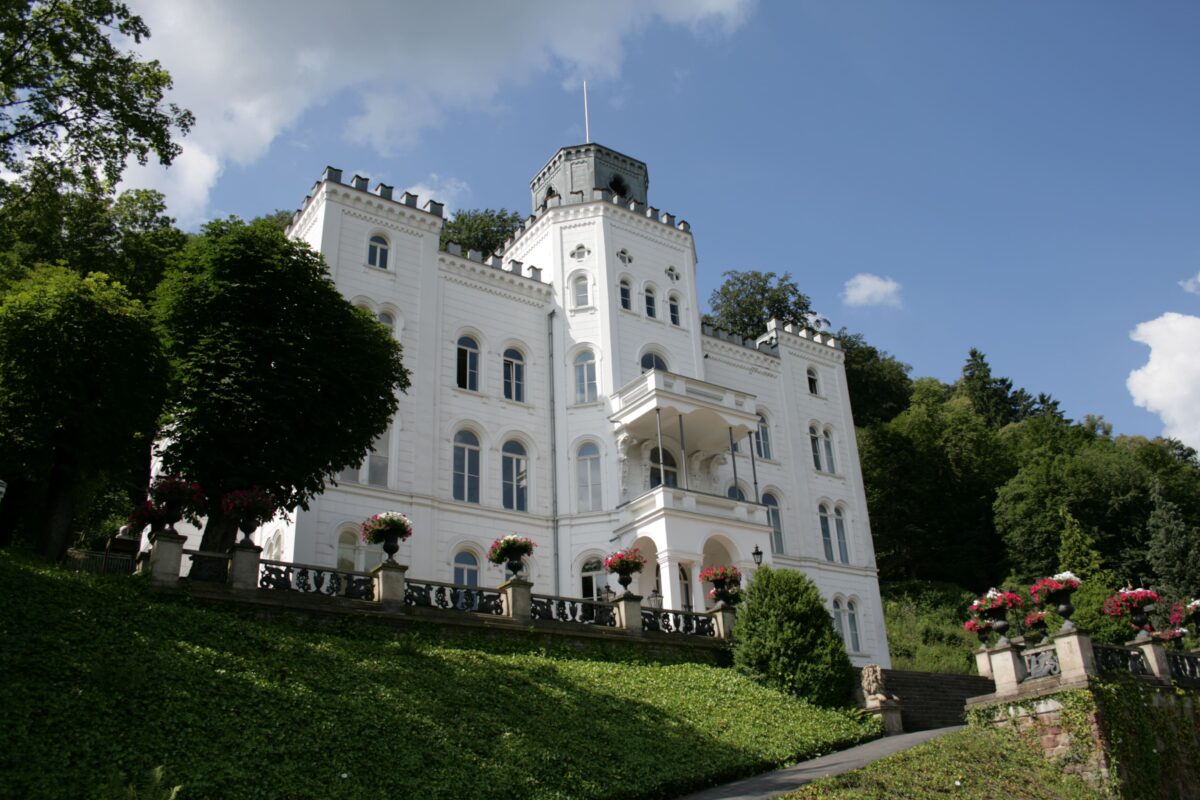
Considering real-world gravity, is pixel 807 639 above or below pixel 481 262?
below

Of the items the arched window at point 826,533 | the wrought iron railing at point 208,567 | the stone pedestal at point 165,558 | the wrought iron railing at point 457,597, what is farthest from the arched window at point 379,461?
the arched window at point 826,533

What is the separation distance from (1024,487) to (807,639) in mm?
30897

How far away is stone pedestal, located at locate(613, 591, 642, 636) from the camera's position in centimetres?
2212

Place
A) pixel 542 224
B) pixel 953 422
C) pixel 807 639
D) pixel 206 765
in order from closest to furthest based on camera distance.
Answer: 1. pixel 206 765
2. pixel 807 639
3. pixel 542 224
4. pixel 953 422

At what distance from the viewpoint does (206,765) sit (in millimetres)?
11555

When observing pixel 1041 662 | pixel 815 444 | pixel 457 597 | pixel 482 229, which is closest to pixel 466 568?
pixel 457 597

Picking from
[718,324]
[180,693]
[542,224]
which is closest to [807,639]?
[180,693]

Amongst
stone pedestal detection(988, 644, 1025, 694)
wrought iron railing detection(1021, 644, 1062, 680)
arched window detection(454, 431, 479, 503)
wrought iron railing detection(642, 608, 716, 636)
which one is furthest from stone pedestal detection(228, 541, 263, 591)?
wrought iron railing detection(1021, 644, 1062, 680)

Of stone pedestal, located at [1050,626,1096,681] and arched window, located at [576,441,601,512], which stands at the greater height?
arched window, located at [576,441,601,512]

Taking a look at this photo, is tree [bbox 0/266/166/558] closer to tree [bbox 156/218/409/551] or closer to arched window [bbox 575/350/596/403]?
tree [bbox 156/218/409/551]

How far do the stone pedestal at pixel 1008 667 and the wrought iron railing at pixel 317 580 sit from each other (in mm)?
11639

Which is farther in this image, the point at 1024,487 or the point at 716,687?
the point at 1024,487

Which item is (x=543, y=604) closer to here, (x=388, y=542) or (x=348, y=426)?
(x=388, y=542)

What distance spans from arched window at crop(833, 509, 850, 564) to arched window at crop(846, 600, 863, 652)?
1.73 m
